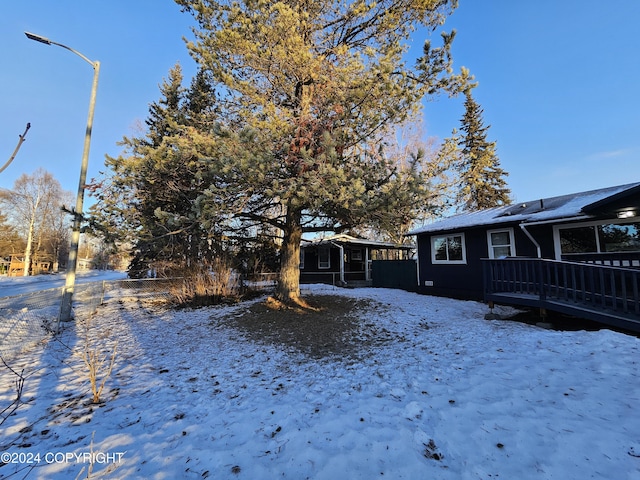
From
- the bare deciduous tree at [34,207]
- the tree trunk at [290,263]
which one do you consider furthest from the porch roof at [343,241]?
the bare deciduous tree at [34,207]

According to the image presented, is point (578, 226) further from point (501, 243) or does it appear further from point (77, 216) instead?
point (77, 216)

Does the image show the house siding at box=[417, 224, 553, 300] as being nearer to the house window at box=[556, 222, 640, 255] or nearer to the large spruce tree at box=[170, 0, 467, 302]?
the house window at box=[556, 222, 640, 255]

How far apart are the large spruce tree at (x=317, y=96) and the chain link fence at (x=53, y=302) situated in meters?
4.58

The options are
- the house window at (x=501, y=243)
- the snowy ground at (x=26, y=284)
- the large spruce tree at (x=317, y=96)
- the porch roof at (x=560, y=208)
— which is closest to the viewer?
the large spruce tree at (x=317, y=96)

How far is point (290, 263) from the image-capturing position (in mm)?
8672

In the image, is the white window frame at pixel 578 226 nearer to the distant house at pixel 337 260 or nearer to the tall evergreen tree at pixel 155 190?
the tall evergreen tree at pixel 155 190

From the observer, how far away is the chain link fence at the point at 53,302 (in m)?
5.99

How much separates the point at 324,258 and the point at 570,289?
583 inches

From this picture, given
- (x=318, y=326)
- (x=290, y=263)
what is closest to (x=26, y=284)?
(x=290, y=263)

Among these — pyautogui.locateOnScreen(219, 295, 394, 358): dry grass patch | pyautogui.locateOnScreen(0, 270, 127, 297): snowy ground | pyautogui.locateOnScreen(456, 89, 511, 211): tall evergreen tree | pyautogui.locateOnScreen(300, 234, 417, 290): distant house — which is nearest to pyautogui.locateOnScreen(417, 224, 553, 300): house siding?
pyautogui.locateOnScreen(219, 295, 394, 358): dry grass patch

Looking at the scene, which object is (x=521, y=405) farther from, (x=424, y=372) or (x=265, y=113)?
(x=265, y=113)

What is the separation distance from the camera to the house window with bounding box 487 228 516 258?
9.44 meters

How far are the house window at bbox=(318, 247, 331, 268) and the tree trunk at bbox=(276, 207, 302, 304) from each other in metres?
11.1

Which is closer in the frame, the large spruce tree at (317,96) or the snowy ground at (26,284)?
the large spruce tree at (317,96)
